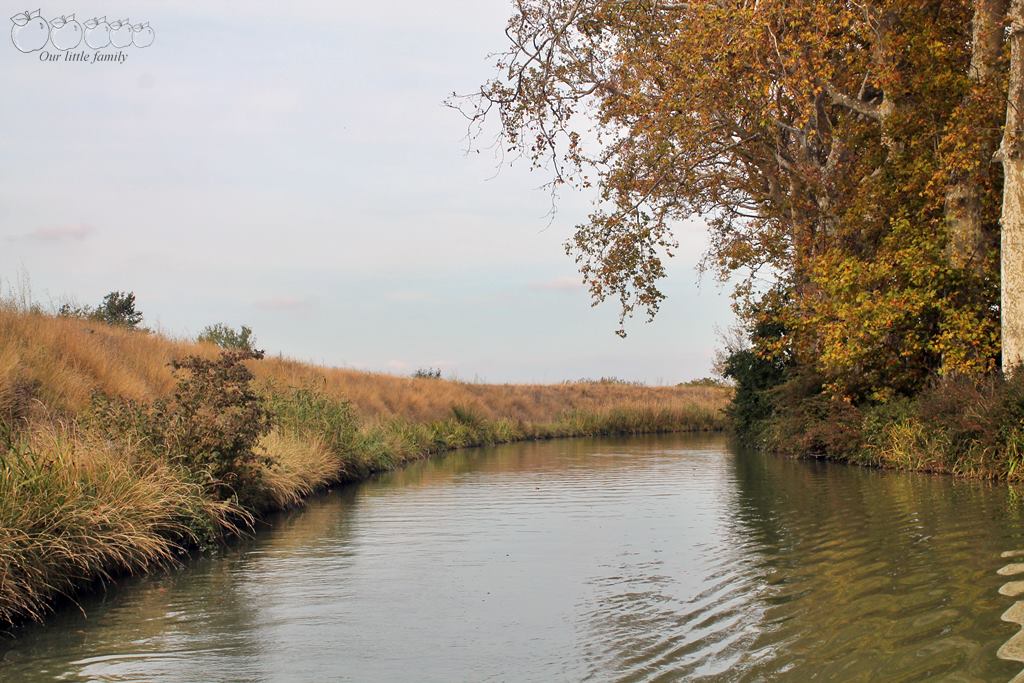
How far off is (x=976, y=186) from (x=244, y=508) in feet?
46.7

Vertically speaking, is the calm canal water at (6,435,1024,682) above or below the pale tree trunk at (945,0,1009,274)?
below

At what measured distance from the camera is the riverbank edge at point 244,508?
789 cm

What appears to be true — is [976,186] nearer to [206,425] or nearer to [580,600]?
[580,600]

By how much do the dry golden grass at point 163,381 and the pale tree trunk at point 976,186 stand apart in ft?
49.6

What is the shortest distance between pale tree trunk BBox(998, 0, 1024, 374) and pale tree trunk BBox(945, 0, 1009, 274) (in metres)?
0.86

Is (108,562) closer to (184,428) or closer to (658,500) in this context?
(184,428)

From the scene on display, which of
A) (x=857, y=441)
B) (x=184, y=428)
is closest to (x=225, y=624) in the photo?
(x=184, y=428)

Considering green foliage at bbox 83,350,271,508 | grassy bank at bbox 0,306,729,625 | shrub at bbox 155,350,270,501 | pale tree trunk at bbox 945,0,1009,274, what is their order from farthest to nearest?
pale tree trunk at bbox 945,0,1009,274 → shrub at bbox 155,350,270,501 → green foliage at bbox 83,350,271,508 → grassy bank at bbox 0,306,729,625

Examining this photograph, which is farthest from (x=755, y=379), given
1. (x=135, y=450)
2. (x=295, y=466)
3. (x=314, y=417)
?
(x=135, y=450)

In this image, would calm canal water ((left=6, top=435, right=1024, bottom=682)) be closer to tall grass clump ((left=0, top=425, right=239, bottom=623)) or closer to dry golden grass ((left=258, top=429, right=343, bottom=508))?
tall grass clump ((left=0, top=425, right=239, bottom=623))

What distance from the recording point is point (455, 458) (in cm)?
2645

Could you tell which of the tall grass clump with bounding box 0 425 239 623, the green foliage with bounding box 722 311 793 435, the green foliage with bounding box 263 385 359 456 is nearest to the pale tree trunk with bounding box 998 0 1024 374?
the green foliage with bounding box 722 311 793 435

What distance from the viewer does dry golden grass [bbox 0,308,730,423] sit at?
14.0 metres

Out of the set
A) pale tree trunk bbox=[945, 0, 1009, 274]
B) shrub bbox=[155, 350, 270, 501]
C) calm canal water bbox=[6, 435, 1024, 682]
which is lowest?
calm canal water bbox=[6, 435, 1024, 682]
